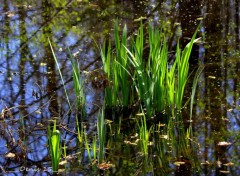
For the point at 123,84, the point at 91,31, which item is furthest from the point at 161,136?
the point at 91,31

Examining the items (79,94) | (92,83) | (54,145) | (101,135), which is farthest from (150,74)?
(54,145)

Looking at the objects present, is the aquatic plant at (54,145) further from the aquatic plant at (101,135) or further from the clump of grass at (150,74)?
the clump of grass at (150,74)

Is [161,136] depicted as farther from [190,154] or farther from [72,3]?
[72,3]

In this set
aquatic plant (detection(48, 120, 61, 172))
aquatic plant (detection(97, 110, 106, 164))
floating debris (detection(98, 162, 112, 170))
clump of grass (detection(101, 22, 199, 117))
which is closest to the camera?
aquatic plant (detection(48, 120, 61, 172))

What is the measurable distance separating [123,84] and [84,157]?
0.78 meters

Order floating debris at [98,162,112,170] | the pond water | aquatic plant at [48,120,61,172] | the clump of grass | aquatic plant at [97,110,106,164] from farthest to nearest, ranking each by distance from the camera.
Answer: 1. the clump of grass
2. the pond water
3. floating debris at [98,162,112,170]
4. aquatic plant at [97,110,106,164]
5. aquatic plant at [48,120,61,172]

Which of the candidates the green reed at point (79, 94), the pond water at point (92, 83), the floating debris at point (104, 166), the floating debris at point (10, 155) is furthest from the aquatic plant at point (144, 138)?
the floating debris at point (10, 155)

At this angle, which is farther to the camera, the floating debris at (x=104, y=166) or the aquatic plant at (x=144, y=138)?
the aquatic plant at (x=144, y=138)

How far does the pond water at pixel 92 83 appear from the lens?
3957 mm

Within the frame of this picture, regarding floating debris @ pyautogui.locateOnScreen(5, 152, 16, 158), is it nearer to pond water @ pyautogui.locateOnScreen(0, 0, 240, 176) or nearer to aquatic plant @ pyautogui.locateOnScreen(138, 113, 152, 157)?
pond water @ pyautogui.locateOnScreen(0, 0, 240, 176)

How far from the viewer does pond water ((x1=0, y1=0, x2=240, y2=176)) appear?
3.96 meters

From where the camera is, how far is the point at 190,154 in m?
4.01

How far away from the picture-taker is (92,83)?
5.16 meters

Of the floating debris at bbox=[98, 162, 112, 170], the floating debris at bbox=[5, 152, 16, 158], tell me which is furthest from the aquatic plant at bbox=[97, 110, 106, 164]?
the floating debris at bbox=[5, 152, 16, 158]
